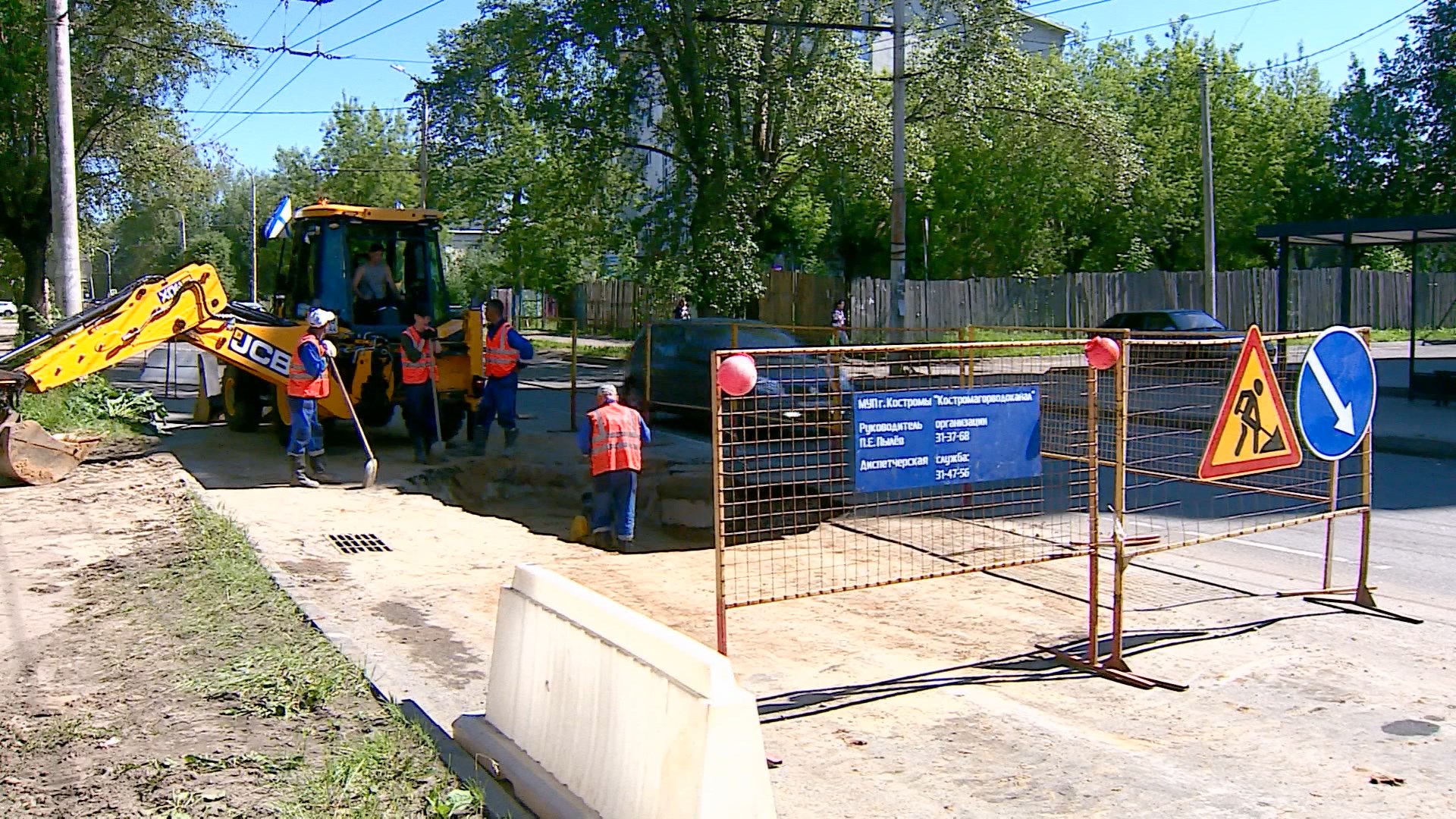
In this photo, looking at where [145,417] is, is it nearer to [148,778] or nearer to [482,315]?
Answer: [482,315]

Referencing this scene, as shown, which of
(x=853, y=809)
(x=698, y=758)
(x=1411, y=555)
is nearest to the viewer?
(x=698, y=758)

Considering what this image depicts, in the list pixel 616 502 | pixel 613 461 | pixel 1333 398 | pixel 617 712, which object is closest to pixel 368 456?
pixel 616 502

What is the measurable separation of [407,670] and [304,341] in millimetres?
6778

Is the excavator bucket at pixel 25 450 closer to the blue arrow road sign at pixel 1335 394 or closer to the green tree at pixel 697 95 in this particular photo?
the blue arrow road sign at pixel 1335 394

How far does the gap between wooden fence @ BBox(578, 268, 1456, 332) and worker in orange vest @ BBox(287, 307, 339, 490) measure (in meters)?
19.9

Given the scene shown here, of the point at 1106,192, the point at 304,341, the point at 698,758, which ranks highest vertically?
the point at 1106,192

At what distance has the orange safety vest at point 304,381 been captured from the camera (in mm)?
12602

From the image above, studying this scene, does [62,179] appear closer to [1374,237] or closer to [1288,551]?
[1288,551]

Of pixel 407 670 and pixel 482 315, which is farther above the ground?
pixel 482 315

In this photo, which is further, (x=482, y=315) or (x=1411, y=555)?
(x=482, y=315)

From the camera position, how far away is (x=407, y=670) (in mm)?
6961

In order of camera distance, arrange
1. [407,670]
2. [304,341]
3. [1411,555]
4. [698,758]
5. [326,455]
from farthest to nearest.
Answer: [326,455]
[304,341]
[1411,555]
[407,670]
[698,758]

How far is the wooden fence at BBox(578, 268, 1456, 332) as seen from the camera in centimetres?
A: 3453

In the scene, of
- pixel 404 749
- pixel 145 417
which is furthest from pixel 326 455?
pixel 404 749
